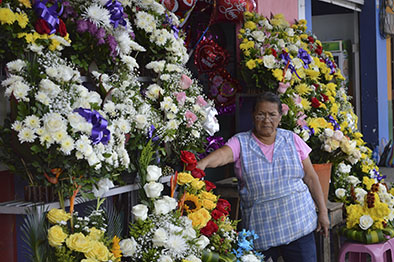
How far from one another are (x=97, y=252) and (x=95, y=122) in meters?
0.49

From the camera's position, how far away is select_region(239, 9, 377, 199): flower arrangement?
4008mm

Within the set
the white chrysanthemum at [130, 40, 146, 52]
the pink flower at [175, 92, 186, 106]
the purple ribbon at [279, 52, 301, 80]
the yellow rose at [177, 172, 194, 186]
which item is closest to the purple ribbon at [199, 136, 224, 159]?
the purple ribbon at [279, 52, 301, 80]

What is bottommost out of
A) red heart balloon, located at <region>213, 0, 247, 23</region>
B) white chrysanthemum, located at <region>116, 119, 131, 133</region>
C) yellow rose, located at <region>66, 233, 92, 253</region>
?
yellow rose, located at <region>66, 233, 92, 253</region>

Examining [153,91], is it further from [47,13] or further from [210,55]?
[210,55]

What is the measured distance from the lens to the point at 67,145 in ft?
7.22

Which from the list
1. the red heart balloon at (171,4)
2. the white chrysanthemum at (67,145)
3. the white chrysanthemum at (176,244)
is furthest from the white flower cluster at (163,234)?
the red heart balloon at (171,4)

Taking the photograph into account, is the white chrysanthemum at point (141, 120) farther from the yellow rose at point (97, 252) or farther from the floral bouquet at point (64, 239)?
the yellow rose at point (97, 252)

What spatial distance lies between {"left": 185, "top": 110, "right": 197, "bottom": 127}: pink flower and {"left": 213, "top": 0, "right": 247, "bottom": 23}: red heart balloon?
4.54 feet

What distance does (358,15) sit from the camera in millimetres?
7672

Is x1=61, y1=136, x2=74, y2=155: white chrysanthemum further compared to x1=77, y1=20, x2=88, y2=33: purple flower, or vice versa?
x1=77, y1=20, x2=88, y2=33: purple flower

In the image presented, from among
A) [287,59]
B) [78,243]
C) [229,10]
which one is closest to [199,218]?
[78,243]

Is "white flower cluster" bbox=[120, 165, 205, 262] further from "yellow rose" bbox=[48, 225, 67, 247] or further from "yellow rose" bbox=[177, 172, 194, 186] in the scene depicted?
"yellow rose" bbox=[48, 225, 67, 247]

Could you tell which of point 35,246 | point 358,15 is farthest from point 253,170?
point 358,15

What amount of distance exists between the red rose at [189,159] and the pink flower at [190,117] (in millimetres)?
164
